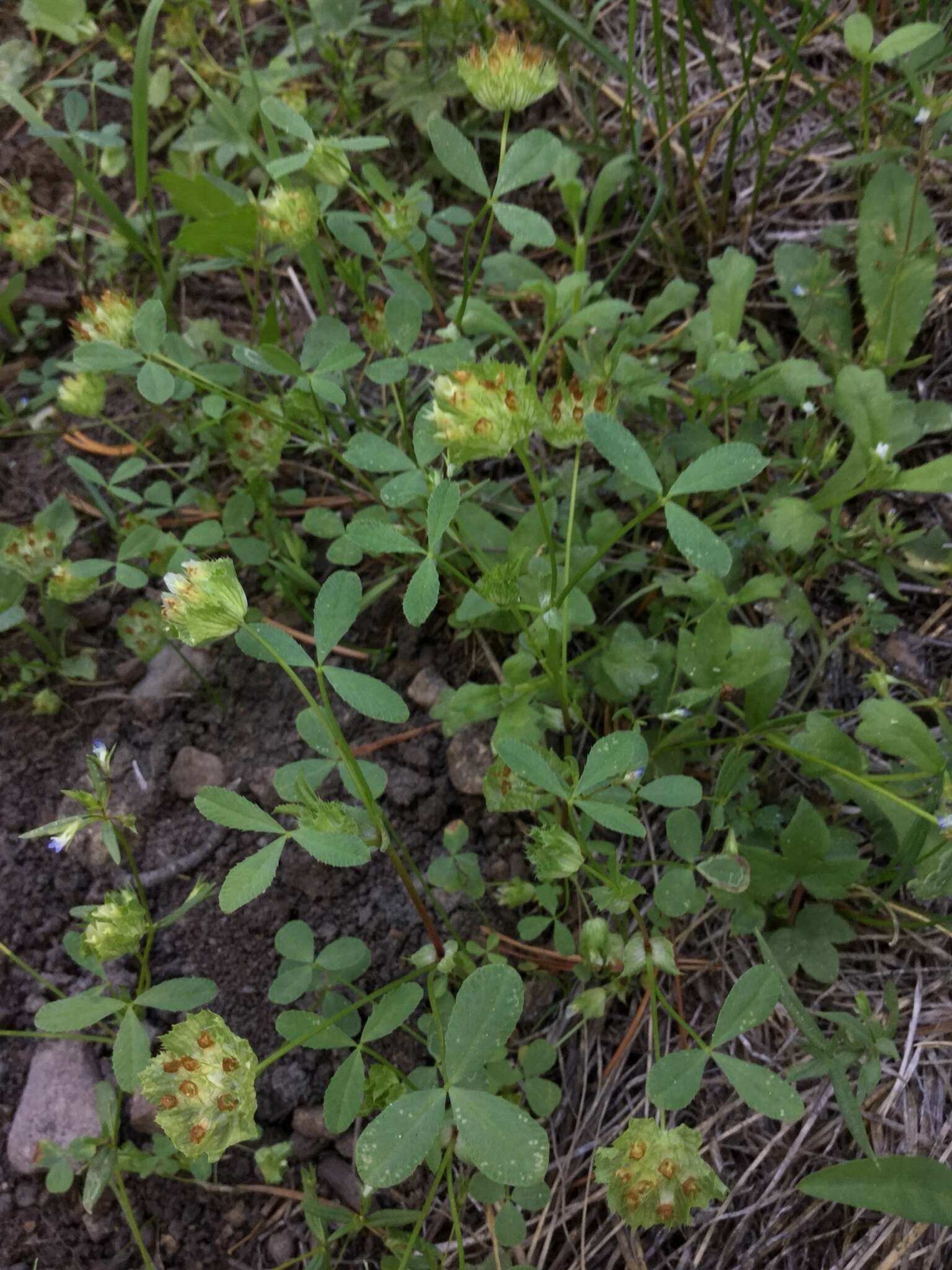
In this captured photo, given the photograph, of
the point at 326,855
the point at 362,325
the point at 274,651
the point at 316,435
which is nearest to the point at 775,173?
the point at 362,325

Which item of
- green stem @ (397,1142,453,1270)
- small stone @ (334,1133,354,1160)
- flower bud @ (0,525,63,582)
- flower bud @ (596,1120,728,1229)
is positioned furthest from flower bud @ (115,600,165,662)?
flower bud @ (596,1120,728,1229)

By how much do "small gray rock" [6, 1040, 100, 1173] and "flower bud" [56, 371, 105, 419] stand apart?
131cm

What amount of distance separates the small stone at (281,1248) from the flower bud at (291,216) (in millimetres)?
1811

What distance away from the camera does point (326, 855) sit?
3.92 feet

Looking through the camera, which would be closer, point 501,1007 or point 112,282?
point 501,1007

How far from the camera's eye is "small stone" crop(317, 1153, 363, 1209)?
153cm

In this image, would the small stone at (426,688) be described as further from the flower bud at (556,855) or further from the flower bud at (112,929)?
the flower bud at (112,929)

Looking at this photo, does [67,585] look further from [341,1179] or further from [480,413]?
[341,1179]

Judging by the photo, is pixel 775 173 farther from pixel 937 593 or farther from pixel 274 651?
pixel 274 651

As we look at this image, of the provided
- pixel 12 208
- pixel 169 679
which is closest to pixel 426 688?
pixel 169 679

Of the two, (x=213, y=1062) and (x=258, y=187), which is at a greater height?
(x=258, y=187)

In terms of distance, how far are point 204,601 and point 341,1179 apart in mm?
1047

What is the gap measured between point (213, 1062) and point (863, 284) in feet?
6.31

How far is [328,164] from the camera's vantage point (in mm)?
1694
